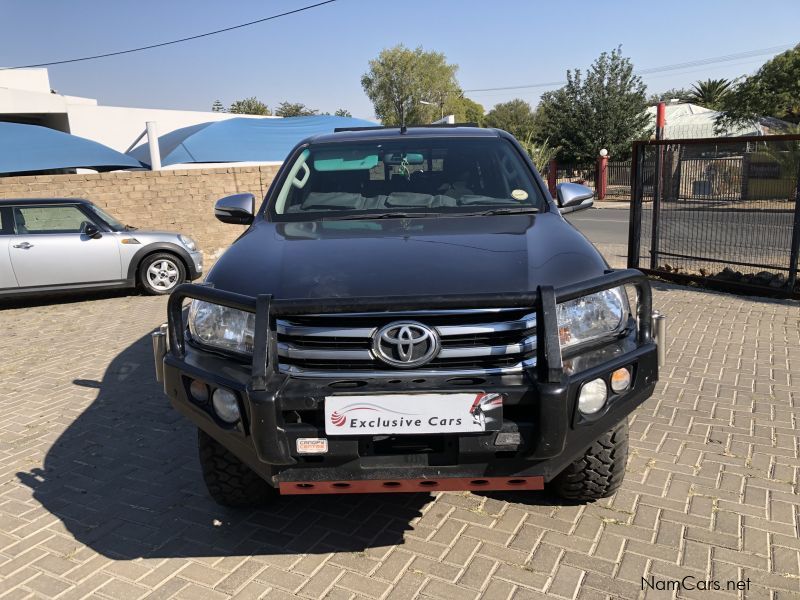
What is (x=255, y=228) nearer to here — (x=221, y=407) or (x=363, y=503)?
(x=221, y=407)

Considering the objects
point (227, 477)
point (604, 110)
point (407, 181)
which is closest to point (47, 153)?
point (407, 181)

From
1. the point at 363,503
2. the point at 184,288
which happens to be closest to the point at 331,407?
the point at 184,288

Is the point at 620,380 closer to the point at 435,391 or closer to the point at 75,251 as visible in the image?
the point at 435,391

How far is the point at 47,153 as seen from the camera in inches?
551

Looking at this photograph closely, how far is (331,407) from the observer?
2389mm

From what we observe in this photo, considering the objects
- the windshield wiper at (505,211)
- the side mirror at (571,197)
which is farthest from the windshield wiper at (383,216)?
the side mirror at (571,197)

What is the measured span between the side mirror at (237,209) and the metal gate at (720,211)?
6.02 metres

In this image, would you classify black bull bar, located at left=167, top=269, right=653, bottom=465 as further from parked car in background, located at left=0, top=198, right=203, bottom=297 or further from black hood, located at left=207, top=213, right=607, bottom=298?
parked car in background, located at left=0, top=198, right=203, bottom=297

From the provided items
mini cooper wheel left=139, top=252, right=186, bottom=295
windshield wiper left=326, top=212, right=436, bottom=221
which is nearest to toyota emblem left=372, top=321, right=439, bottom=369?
windshield wiper left=326, top=212, right=436, bottom=221

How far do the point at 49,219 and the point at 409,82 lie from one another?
59764 mm

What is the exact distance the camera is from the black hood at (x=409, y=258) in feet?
8.52

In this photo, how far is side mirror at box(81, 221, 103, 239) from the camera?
898 centimetres

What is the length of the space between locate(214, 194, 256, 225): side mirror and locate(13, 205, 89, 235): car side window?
5.71 metres

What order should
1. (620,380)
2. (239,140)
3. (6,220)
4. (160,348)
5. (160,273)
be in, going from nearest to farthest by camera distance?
(620,380), (160,348), (6,220), (160,273), (239,140)
